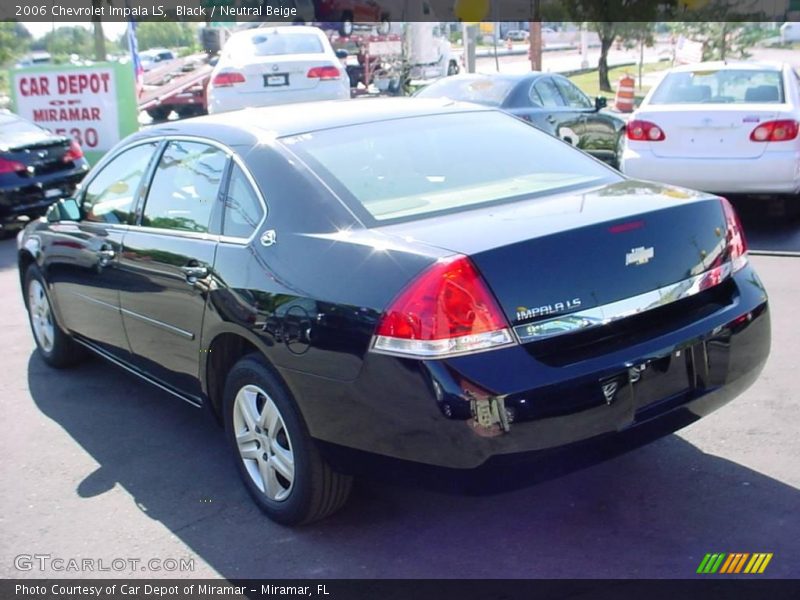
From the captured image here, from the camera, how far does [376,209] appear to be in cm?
388

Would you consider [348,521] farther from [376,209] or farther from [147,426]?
[147,426]

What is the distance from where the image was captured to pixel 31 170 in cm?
1144

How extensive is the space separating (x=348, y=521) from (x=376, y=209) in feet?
4.20

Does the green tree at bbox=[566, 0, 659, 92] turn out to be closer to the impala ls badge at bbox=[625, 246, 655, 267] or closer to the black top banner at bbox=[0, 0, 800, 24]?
the black top banner at bbox=[0, 0, 800, 24]

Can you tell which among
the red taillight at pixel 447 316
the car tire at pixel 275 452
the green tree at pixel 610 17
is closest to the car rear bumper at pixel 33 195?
the car tire at pixel 275 452

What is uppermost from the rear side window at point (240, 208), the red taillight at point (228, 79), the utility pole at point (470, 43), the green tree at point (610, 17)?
the green tree at point (610, 17)

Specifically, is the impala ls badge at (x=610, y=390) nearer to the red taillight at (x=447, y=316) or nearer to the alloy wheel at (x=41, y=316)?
the red taillight at (x=447, y=316)

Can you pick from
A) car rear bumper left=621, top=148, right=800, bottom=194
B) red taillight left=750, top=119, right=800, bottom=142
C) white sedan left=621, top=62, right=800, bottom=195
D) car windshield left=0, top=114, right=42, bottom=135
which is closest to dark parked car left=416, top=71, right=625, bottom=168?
white sedan left=621, top=62, right=800, bottom=195

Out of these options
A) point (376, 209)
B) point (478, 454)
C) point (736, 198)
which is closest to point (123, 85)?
point (736, 198)

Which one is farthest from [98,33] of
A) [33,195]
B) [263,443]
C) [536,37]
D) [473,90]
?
[263,443]

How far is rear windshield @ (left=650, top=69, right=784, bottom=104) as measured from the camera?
9.32 meters

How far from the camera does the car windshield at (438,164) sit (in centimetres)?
400

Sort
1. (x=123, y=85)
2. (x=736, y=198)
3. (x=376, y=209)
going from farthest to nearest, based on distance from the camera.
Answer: (x=123, y=85)
(x=736, y=198)
(x=376, y=209)

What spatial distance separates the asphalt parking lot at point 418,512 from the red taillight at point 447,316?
35.3 inches
